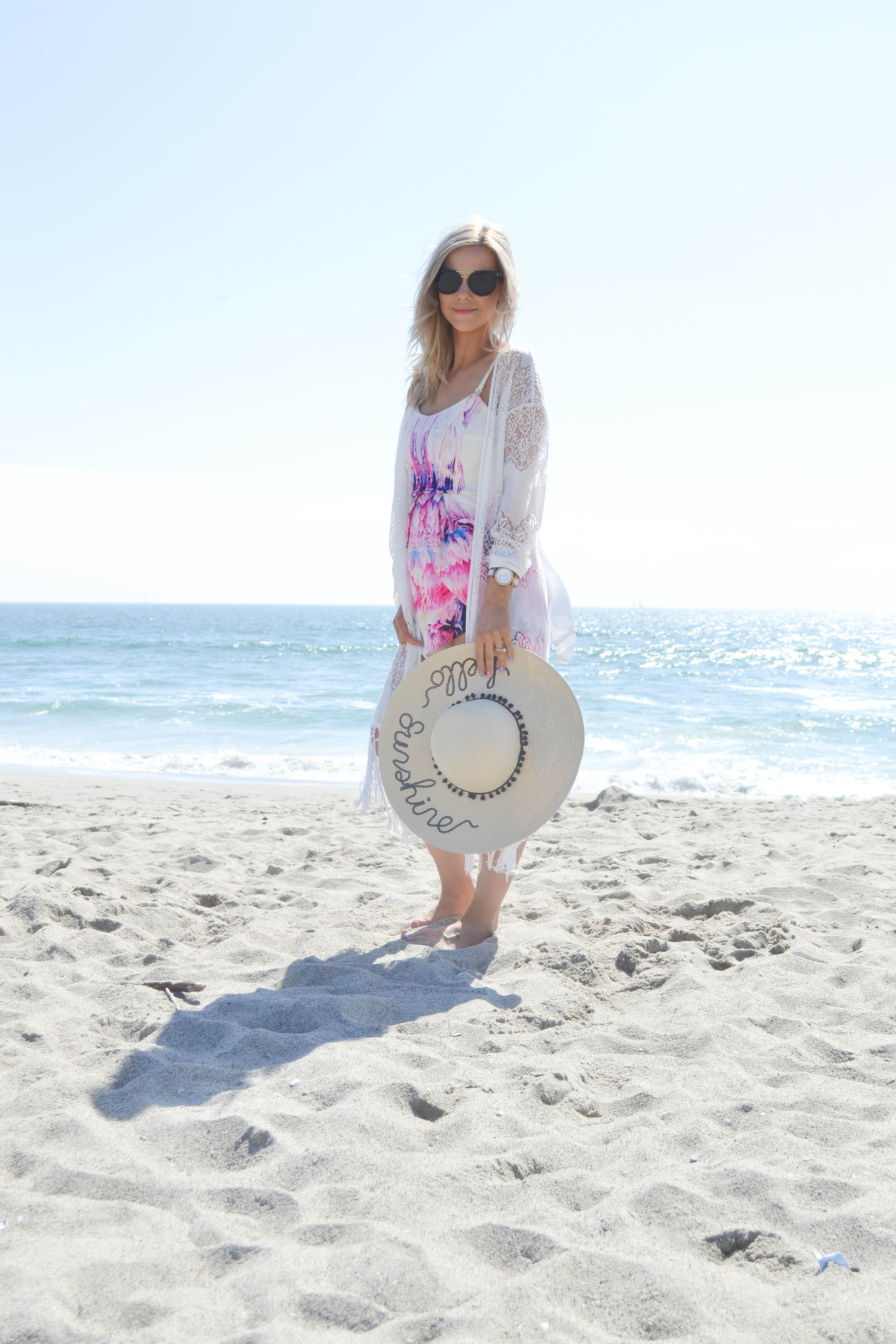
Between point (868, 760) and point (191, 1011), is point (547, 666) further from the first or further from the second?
point (868, 760)

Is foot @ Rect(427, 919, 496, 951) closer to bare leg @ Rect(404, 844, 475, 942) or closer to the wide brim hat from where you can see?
bare leg @ Rect(404, 844, 475, 942)

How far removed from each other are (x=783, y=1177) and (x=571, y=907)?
1.77m

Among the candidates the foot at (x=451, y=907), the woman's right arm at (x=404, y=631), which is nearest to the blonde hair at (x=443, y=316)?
the woman's right arm at (x=404, y=631)

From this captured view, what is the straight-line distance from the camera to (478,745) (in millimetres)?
2537

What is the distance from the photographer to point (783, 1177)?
5.14ft

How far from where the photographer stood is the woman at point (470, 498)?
2.69 meters

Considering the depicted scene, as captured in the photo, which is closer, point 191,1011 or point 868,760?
point 191,1011

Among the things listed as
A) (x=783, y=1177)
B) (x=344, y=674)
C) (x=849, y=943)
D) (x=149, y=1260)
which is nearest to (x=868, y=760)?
(x=849, y=943)

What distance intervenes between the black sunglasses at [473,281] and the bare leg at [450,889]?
5.95 feet

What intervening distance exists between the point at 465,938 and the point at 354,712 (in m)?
10.3

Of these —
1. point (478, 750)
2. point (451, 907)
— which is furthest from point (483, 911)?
point (478, 750)

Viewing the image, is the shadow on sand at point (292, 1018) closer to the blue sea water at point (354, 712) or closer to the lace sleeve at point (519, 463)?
the lace sleeve at point (519, 463)

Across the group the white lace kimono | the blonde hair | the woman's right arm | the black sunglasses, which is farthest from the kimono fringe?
the black sunglasses

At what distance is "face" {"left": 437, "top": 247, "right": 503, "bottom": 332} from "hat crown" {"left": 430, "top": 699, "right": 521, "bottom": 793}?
121 cm
